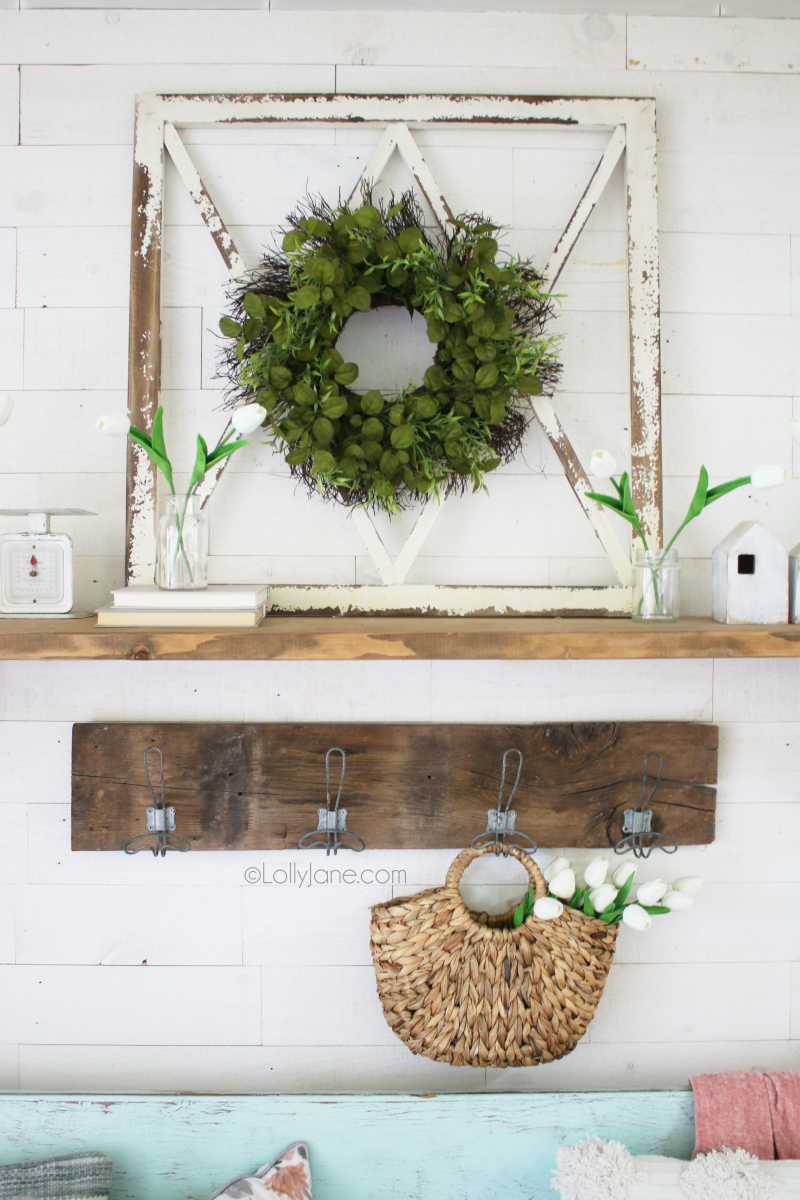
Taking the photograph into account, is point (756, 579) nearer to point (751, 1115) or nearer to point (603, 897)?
point (603, 897)

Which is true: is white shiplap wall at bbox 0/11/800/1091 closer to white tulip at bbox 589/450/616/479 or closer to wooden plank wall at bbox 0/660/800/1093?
wooden plank wall at bbox 0/660/800/1093

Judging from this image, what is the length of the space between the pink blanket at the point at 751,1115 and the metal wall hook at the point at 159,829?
879 mm

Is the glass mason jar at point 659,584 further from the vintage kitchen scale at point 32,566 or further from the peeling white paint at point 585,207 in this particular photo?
the vintage kitchen scale at point 32,566

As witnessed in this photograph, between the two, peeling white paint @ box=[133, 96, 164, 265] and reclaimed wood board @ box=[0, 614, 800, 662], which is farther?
peeling white paint @ box=[133, 96, 164, 265]

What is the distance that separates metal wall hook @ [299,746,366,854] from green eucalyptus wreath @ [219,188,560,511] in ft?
1.41

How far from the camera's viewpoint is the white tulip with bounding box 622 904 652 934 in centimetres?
110

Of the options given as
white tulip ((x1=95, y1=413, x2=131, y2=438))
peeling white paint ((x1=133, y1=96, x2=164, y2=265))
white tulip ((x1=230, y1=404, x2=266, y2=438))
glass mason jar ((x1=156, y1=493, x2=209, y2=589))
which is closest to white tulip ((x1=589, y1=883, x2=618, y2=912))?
glass mason jar ((x1=156, y1=493, x2=209, y2=589))

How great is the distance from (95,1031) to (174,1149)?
21 centimetres

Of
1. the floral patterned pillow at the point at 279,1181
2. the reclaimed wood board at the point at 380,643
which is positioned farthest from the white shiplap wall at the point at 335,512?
the reclaimed wood board at the point at 380,643

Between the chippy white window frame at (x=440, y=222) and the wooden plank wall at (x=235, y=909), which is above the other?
the chippy white window frame at (x=440, y=222)

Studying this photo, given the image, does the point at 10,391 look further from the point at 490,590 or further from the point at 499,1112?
the point at 499,1112

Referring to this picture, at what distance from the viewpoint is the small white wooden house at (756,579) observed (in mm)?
1072

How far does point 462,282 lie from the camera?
3.42ft

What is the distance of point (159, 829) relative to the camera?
1.17 meters
